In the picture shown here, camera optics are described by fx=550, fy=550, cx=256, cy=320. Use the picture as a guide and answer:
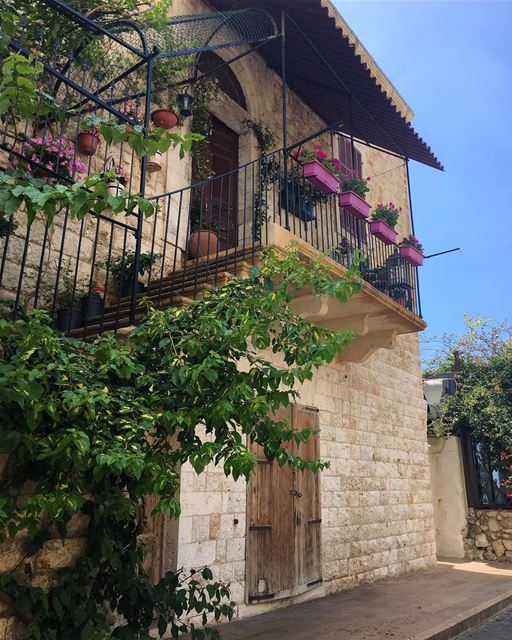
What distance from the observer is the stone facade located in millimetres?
10039

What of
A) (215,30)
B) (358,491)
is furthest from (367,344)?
(215,30)

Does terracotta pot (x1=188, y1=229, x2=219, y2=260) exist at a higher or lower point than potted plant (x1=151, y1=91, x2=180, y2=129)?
lower

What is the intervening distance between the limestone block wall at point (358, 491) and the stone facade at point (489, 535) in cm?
183

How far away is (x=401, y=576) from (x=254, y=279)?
6.30 metres

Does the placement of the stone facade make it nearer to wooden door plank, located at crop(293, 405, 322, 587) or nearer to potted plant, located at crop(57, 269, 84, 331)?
wooden door plank, located at crop(293, 405, 322, 587)

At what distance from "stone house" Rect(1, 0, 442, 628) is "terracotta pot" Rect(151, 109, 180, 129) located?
1.55ft

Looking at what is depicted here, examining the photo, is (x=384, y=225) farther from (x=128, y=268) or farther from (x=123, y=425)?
(x=123, y=425)

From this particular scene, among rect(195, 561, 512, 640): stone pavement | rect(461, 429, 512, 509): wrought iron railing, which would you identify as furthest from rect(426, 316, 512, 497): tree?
rect(195, 561, 512, 640): stone pavement

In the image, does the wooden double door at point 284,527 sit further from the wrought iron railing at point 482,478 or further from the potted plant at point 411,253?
the wrought iron railing at point 482,478

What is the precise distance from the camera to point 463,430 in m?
11.0

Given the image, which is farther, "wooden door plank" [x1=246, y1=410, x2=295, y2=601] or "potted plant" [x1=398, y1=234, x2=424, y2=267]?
"potted plant" [x1=398, y1=234, x2=424, y2=267]

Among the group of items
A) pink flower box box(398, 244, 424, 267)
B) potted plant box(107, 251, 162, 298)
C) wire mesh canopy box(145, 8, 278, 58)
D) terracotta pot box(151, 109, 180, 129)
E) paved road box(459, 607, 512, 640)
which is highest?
wire mesh canopy box(145, 8, 278, 58)

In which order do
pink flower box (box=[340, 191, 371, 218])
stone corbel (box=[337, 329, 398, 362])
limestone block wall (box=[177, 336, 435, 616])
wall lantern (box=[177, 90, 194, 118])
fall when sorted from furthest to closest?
stone corbel (box=[337, 329, 398, 362])
pink flower box (box=[340, 191, 371, 218])
wall lantern (box=[177, 90, 194, 118])
limestone block wall (box=[177, 336, 435, 616])

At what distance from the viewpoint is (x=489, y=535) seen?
10.2 m
